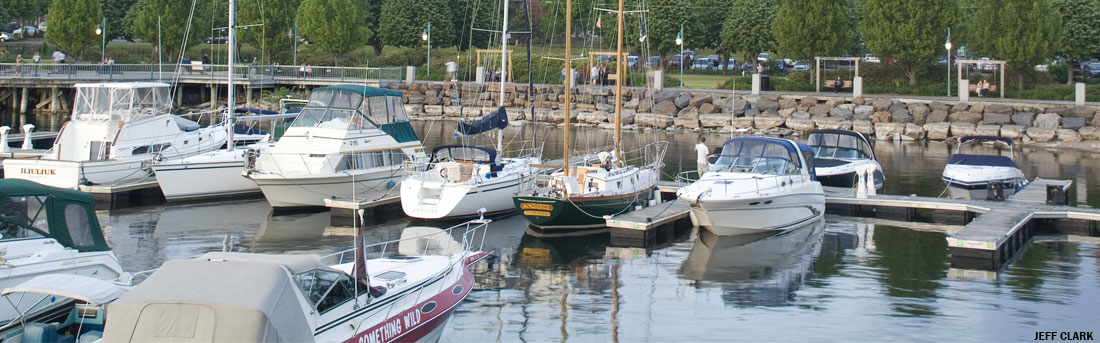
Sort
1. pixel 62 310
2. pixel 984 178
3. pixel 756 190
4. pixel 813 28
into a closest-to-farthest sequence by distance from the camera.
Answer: pixel 62 310, pixel 756 190, pixel 984 178, pixel 813 28

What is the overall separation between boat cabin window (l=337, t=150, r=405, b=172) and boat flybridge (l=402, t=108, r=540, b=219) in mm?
1184

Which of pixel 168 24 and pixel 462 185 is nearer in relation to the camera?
pixel 462 185

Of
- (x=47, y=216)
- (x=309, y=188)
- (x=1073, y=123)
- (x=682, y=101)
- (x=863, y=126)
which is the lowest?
(x=309, y=188)

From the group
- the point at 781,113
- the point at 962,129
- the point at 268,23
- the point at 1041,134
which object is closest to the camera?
the point at 1041,134

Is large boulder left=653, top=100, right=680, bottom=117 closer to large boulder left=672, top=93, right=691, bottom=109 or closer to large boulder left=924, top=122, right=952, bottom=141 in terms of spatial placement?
large boulder left=672, top=93, right=691, bottom=109

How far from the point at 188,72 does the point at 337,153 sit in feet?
121

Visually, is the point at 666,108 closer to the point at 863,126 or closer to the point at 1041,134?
the point at 863,126

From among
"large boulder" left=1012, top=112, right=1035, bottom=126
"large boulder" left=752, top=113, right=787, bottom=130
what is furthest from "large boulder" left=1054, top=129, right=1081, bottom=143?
"large boulder" left=752, top=113, right=787, bottom=130

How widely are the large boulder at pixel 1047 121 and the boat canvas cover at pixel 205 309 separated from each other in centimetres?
4227

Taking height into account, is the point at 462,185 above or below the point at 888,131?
below

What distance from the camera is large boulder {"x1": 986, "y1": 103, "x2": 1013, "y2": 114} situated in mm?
48781

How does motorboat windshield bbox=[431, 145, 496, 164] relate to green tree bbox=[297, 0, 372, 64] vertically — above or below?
below

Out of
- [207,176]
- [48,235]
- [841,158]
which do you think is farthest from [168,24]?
[48,235]

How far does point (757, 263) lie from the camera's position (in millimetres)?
22656
